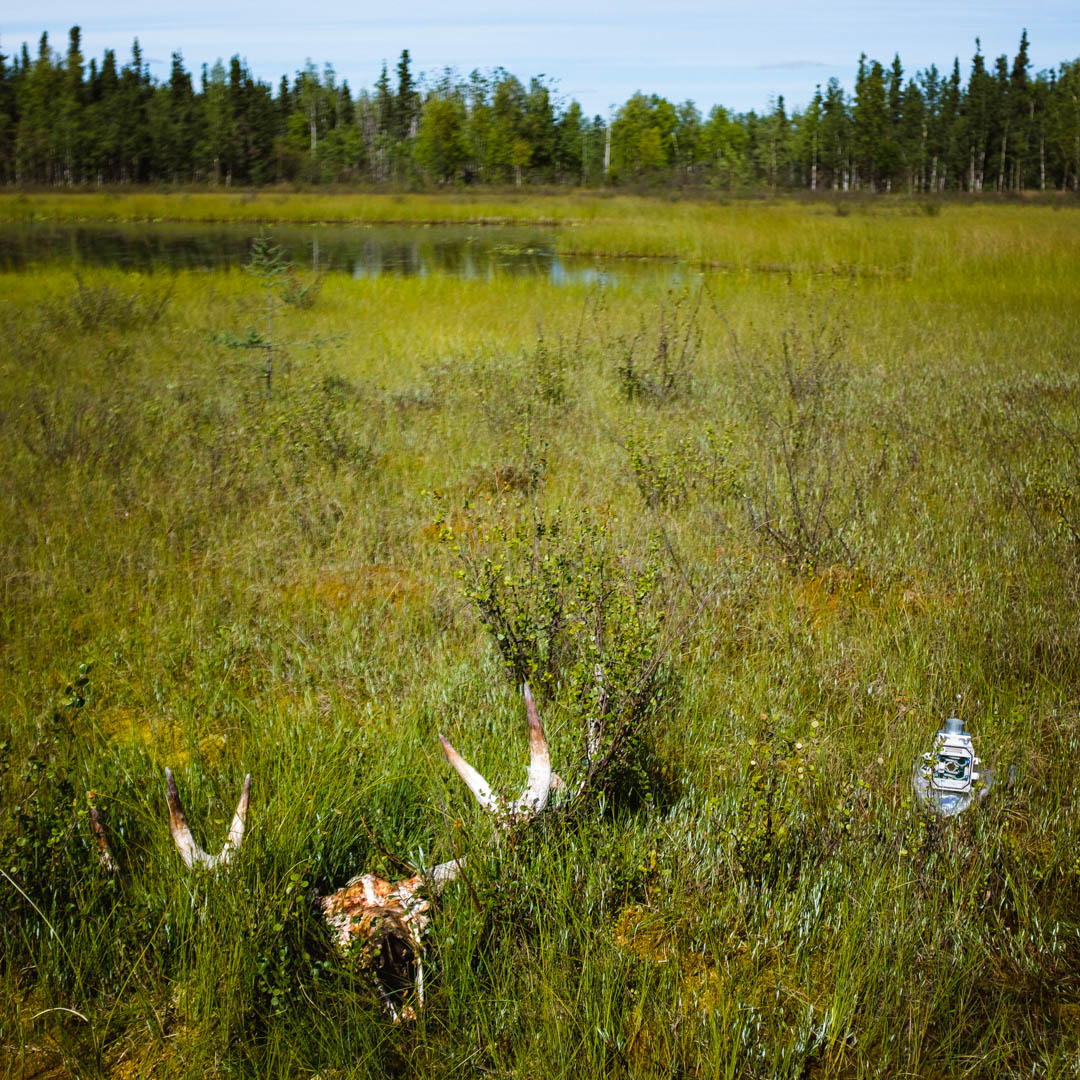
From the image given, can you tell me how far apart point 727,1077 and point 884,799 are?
1248 millimetres

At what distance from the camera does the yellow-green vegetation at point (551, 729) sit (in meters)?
2.14

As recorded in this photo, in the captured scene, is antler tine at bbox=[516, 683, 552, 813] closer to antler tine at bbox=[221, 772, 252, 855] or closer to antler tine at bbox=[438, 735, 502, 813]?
antler tine at bbox=[438, 735, 502, 813]

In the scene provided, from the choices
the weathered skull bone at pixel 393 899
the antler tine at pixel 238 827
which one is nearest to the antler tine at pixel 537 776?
the weathered skull bone at pixel 393 899

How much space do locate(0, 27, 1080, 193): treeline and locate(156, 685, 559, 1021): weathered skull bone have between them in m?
61.8

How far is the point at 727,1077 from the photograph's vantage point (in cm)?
195

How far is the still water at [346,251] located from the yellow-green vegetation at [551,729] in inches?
470

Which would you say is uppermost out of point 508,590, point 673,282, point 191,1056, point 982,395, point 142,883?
point 673,282

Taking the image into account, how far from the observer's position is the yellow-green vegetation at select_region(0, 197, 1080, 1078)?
2.14 meters

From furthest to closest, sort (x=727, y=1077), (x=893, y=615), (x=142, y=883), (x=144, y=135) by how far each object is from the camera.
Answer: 1. (x=144, y=135)
2. (x=893, y=615)
3. (x=142, y=883)
4. (x=727, y=1077)

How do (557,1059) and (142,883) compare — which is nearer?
(557,1059)

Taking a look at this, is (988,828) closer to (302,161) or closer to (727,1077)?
(727,1077)

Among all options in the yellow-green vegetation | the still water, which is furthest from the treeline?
the yellow-green vegetation

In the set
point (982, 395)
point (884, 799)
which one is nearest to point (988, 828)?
point (884, 799)

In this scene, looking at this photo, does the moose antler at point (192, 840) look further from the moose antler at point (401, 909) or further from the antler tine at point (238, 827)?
the moose antler at point (401, 909)
